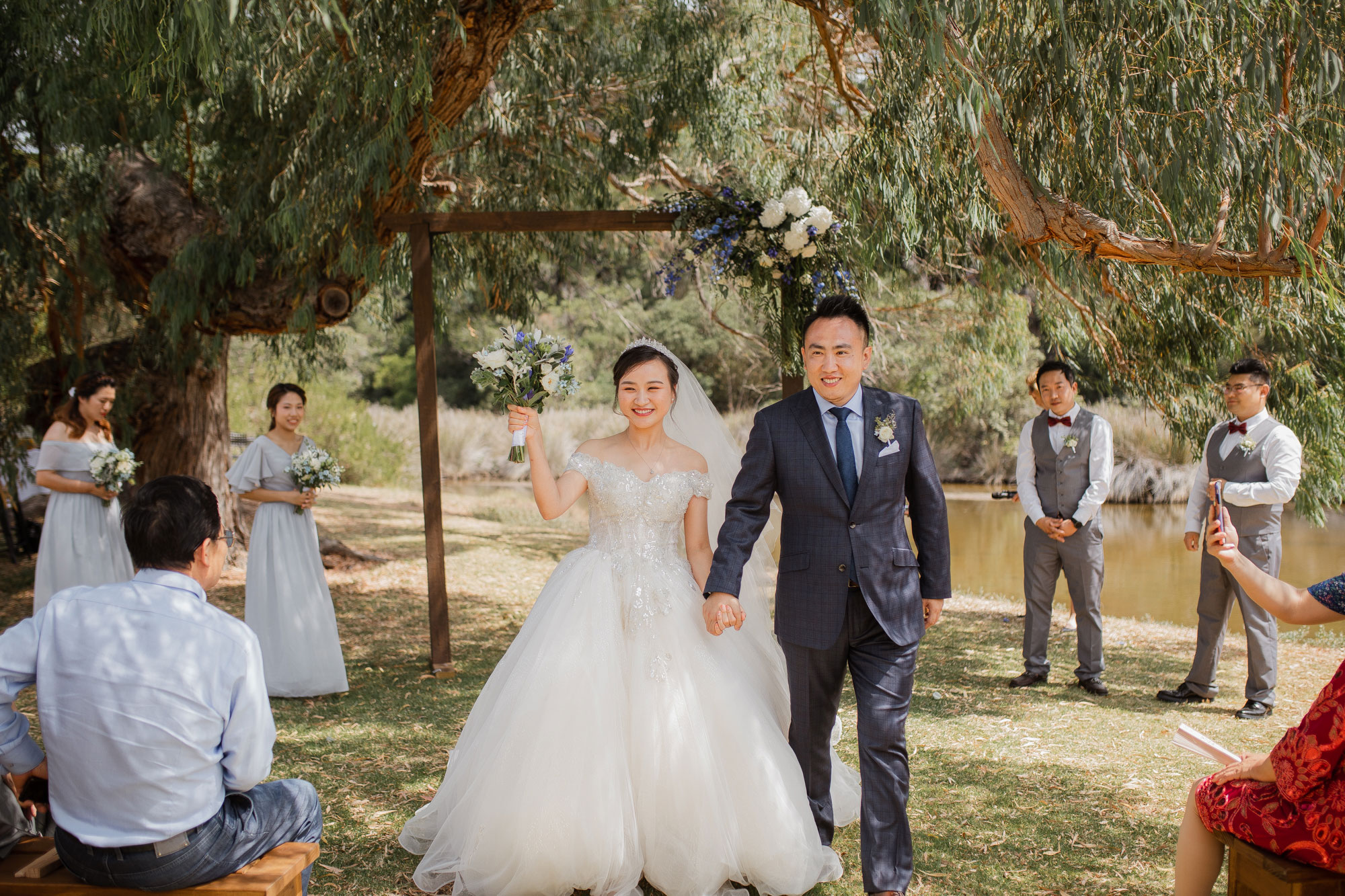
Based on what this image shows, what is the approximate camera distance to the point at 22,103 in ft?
21.3

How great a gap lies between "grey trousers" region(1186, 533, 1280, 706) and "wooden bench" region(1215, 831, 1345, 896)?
282 centimetres

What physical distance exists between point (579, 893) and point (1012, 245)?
Result: 464cm

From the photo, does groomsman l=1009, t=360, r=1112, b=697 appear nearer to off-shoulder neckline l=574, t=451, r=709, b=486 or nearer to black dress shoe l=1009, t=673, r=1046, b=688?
black dress shoe l=1009, t=673, r=1046, b=688

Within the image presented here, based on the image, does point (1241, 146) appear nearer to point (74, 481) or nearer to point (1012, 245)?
point (1012, 245)

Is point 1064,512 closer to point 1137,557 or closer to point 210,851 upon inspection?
point 210,851

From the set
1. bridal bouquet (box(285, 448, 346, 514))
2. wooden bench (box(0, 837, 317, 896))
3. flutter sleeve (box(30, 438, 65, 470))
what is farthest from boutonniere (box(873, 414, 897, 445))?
flutter sleeve (box(30, 438, 65, 470))

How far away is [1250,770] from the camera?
2.29 metres

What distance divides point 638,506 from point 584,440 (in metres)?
13.6

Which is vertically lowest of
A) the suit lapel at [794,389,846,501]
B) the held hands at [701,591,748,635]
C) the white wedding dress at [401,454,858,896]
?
the white wedding dress at [401,454,858,896]

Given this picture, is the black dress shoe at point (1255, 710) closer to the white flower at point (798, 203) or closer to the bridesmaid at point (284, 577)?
the white flower at point (798, 203)

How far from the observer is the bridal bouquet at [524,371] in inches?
141

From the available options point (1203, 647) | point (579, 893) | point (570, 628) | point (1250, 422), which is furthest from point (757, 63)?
point (579, 893)

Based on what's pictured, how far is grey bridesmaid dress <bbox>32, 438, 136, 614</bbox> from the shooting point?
554 centimetres

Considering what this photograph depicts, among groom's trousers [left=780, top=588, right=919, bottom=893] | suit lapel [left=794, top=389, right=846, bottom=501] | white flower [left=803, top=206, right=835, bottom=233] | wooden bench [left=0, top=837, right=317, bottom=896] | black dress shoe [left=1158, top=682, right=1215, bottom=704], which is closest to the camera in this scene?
wooden bench [left=0, top=837, right=317, bottom=896]
